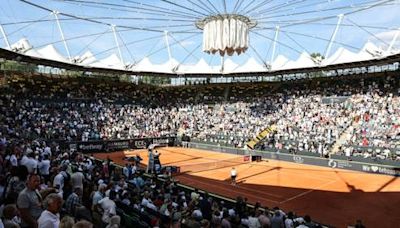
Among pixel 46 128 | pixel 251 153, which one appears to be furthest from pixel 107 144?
pixel 251 153

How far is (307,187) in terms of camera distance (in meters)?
24.0

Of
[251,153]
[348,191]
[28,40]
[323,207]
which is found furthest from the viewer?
[251,153]

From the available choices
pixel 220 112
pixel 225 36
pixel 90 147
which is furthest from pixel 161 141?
pixel 225 36

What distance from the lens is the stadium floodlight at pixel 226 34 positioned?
1947 centimetres

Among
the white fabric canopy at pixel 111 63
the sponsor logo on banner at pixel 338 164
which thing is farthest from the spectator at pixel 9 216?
the white fabric canopy at pixel 111 63

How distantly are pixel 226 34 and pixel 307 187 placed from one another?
1168cm

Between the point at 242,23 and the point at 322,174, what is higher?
the point at 242,23

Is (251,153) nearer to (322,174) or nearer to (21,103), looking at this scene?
(322,174)

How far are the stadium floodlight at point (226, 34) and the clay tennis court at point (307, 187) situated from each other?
8.49 meters

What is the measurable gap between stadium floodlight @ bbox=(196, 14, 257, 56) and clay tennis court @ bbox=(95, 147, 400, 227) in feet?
27.9

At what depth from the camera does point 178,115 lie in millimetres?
52375

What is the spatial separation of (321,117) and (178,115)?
2075cm

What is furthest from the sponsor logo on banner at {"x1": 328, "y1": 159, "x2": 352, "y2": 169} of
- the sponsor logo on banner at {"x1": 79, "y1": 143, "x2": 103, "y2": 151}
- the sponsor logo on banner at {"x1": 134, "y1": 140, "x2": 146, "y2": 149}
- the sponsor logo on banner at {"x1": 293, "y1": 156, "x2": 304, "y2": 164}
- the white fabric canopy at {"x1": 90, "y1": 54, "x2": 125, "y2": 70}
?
the white fabric canopy at {"x1": 90, "y1": 54, "x2": 125, "y2": 70}

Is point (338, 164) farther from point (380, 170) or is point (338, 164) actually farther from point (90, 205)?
point (90, 205)
